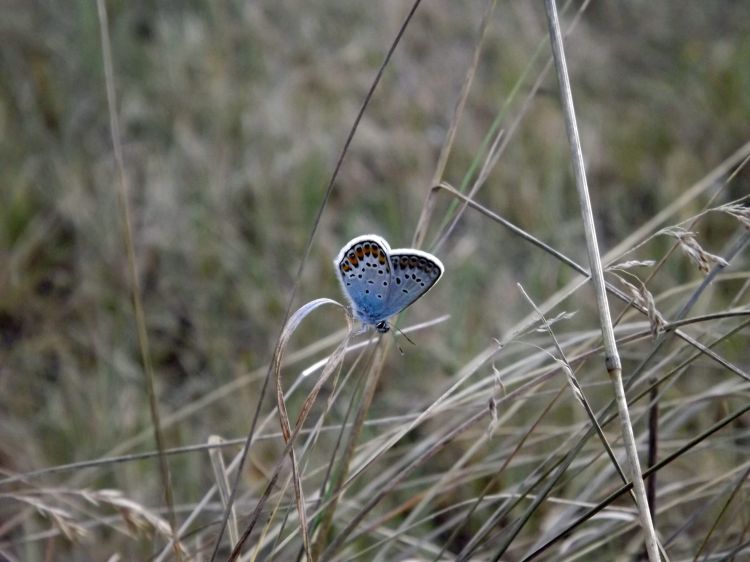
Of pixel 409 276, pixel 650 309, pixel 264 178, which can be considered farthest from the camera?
pixel 264 178

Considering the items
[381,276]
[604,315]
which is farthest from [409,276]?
[604,315]

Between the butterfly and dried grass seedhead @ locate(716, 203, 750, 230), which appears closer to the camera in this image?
A: dried grass seedhead @ locate(716, 203, 750, 230)

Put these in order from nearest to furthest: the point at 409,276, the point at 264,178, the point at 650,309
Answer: the point at 650,309 < the point at 409,276 < the point at 264,178

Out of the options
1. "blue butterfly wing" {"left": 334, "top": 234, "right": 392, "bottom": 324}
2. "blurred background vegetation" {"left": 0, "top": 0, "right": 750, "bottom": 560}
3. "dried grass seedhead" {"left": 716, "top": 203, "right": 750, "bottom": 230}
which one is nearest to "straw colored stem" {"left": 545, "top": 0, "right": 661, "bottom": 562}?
"dried grass seedhead" {"left": 716, "top": 203, "right": 750, "bottom": 230}

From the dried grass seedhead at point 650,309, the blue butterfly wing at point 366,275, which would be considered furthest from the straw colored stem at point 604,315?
the blue butterfly wing at point 366,275

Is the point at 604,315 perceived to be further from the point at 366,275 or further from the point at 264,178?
the point at 264,178

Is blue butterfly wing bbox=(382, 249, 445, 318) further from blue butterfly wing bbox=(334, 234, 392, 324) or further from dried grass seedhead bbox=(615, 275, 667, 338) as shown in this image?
dried grass seedhead bbox=(615, 275, 667, 338)

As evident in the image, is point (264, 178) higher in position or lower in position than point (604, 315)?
higher
